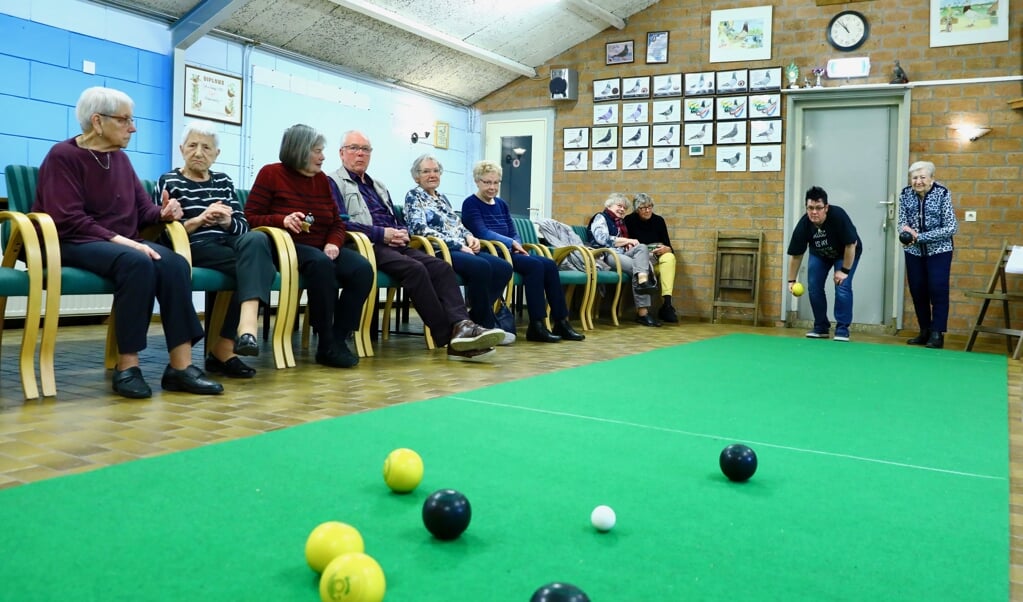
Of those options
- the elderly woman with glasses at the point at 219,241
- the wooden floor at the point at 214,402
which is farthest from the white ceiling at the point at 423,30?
the wooden floor at the point at 214,402

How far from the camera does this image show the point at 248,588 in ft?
3.49

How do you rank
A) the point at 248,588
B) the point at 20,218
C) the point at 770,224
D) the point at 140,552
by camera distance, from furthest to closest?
the point at 770,224 < the point at 20,218 < the point at 140,552 < the point at 248,588

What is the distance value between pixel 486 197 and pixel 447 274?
117 cm

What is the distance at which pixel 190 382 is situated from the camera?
8.55 ft

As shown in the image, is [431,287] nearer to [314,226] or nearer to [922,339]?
[314,226]

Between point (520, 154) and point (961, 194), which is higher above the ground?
point (520, 154)

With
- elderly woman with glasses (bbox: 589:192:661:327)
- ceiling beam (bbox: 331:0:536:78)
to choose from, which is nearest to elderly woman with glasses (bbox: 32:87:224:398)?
ceiling beam (bbox: 331:0:536:78)

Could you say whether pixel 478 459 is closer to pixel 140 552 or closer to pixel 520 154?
pixel 140 552

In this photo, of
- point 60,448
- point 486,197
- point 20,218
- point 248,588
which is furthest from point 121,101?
point 486,197

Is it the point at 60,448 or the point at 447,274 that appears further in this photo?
the point at 447,274

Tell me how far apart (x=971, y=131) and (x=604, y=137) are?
302 centimetres

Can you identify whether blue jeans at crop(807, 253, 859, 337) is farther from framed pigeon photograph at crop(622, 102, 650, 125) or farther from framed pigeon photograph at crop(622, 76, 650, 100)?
framed pigeon photograph at crop(622, 76, 650, 100)

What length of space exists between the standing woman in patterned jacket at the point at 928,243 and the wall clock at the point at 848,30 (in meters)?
1.63

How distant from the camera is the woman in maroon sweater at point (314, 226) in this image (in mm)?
3322
